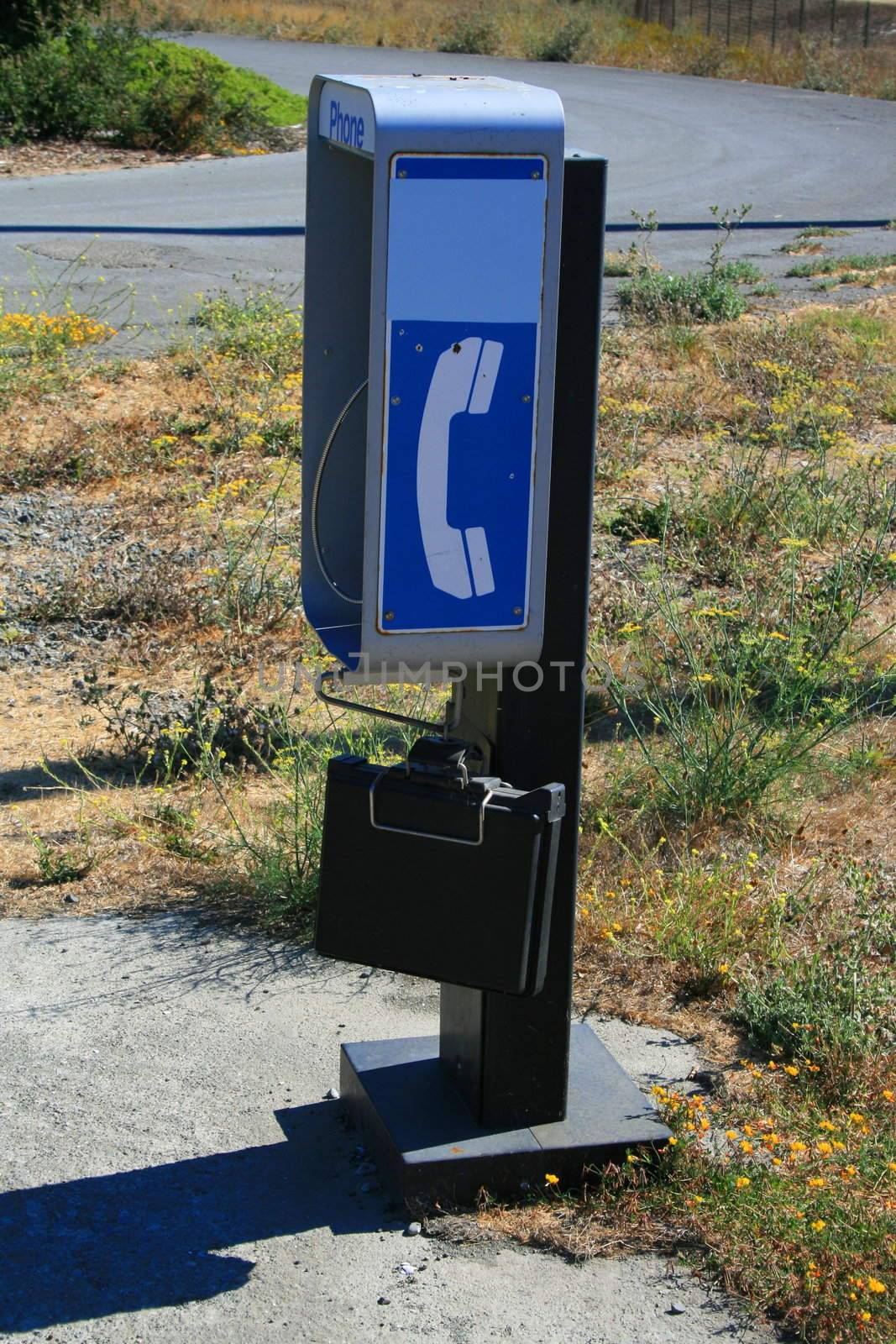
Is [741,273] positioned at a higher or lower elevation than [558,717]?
higher

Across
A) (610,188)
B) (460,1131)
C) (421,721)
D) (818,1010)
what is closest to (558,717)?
(421,721)

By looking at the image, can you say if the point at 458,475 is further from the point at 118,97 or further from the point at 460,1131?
the point at 118,97

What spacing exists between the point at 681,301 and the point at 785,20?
29536 mm

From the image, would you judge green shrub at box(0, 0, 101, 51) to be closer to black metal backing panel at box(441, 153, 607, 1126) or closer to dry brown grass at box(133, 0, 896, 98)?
dry brown grass at box(133, 0, 896, 98)

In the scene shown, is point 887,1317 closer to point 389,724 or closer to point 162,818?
point 162,818

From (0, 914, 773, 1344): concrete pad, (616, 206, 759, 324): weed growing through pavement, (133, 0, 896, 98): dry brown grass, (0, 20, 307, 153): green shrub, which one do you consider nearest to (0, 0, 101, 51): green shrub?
(0, 20, 307, 153): green shrub

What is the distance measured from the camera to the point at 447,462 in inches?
100

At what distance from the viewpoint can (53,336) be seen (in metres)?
8.34

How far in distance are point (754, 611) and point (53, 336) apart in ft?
15.1

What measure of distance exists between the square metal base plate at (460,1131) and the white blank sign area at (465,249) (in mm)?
1485

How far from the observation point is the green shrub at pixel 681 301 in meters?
9.91

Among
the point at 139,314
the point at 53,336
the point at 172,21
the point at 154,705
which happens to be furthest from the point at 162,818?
the point at 172,21

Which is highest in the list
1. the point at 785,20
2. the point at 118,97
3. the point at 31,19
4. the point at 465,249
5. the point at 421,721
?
the point at 785,20

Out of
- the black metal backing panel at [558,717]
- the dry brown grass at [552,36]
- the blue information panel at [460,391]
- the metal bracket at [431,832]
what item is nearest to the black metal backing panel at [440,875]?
the metal bracket at [431,832]
